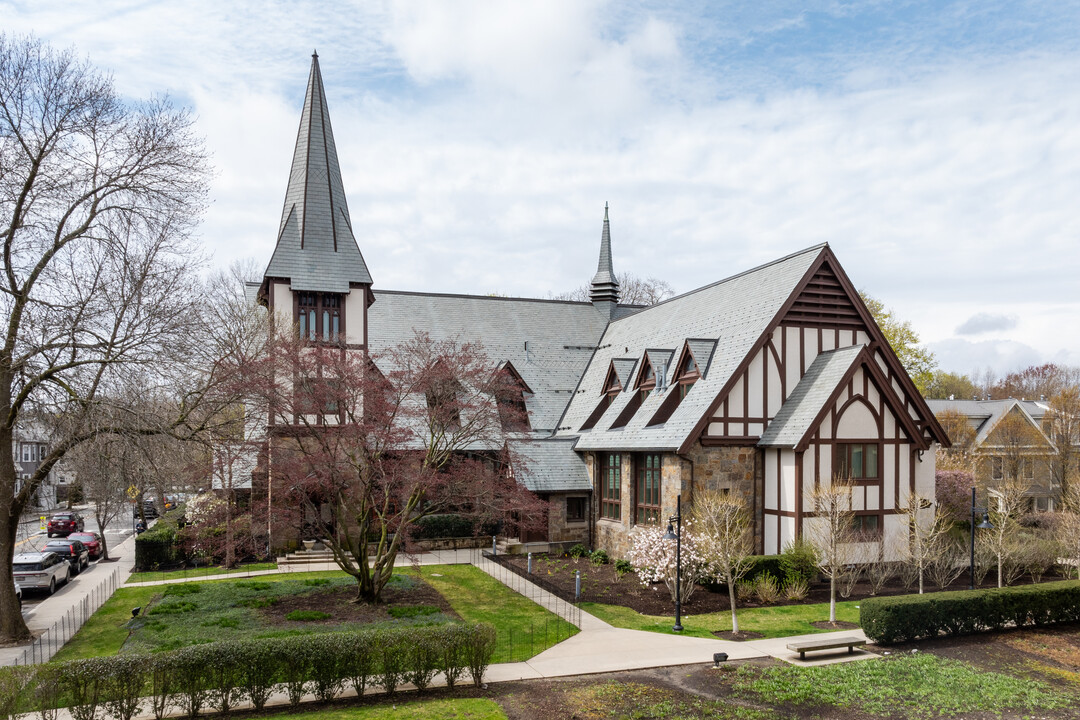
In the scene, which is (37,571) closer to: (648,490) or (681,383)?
(648,490)

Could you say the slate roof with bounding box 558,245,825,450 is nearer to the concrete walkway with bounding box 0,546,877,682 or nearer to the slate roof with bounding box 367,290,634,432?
the slate roof with bounding box 367,290,634,432

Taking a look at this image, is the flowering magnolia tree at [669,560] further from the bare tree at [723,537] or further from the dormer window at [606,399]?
the dormer window at [606,399]

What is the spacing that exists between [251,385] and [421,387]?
4.07 m

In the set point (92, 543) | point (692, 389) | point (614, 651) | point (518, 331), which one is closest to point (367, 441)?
point (614, 651)

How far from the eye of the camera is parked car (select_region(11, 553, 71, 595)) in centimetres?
2336

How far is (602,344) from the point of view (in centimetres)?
3625

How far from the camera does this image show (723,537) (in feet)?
63.3

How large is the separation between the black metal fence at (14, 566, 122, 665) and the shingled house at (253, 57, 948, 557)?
10.8 metres

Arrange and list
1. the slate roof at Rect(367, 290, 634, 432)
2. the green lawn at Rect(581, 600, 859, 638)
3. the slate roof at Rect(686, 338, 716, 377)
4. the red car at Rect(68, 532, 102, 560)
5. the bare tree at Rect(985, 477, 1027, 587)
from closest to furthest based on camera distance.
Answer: the green lawn at Rect(581, 600, 859, 638)
the bare tree at Rect(985, 477, 1027, 587)
the slate roof at Rect(686, 338, 716, 377)
the red car at Rect(68, 532, 102, 560)
the slate roof at Rect(367, 290, 634, 432)

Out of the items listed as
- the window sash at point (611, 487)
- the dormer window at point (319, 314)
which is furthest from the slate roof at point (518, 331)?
the window sash at point (611, 487)

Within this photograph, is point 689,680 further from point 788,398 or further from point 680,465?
point 788,398

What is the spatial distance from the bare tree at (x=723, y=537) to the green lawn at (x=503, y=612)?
3.98m

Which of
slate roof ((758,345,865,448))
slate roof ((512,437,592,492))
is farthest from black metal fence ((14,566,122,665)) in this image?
slate roof ((758,345,865,448))

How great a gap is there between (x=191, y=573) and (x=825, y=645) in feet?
69.5
